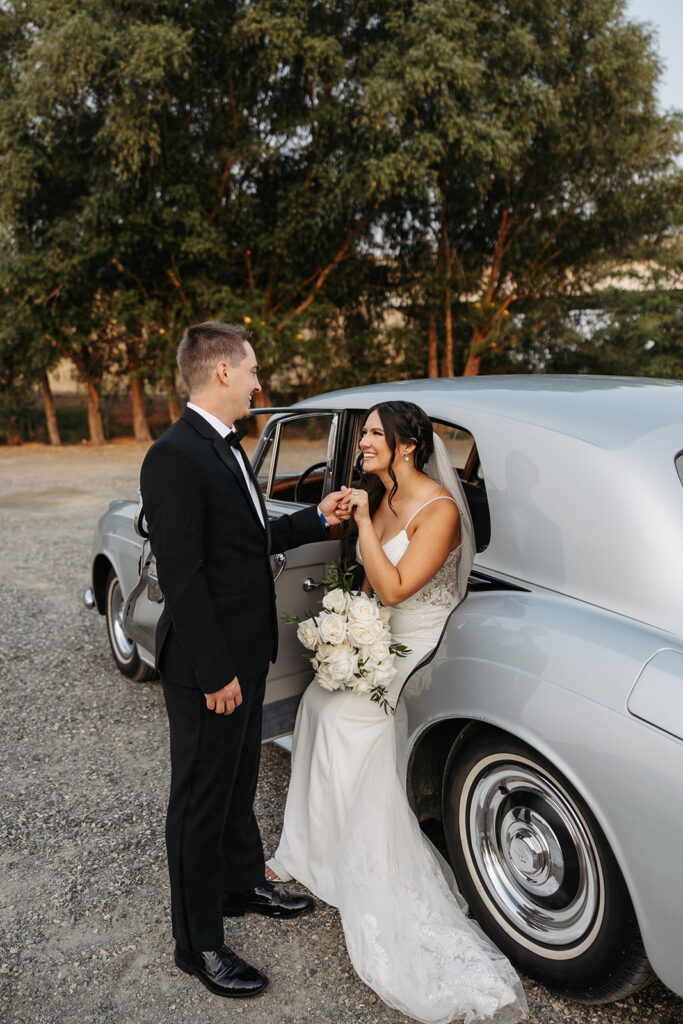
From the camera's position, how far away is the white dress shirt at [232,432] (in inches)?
90.8

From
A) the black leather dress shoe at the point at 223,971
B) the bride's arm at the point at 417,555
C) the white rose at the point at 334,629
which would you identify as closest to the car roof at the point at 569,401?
the bride's arm at the point at 417,555

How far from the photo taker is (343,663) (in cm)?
273

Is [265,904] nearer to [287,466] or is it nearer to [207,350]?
[207,350]

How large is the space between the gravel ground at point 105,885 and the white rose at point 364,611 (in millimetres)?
1121

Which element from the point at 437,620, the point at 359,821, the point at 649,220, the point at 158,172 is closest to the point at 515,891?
the point at 359,821

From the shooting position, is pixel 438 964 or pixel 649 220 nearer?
pixel 438 964

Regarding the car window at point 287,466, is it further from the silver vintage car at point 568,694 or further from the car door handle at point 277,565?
the silver vintage car at point 568,694

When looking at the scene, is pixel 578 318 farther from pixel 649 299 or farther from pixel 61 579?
pixel 61 579

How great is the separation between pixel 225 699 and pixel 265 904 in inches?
40.9

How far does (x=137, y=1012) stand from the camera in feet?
7.64

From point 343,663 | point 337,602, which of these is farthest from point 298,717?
point 337,602

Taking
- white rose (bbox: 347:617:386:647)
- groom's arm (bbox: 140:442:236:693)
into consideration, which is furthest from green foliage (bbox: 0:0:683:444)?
groom's arm (bbox: 140:442:236:693)

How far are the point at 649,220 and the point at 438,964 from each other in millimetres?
25687

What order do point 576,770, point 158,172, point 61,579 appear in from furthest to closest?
point 158,172 < point 61,579 < point 576,770
